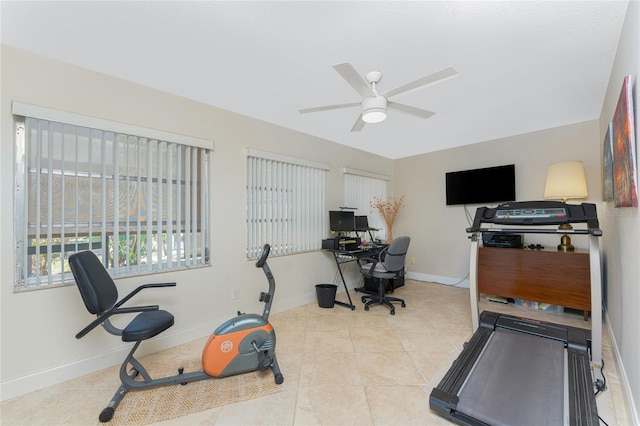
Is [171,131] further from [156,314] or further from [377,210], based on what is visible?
[377,210]

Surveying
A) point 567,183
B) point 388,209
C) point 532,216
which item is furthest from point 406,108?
point 388,209

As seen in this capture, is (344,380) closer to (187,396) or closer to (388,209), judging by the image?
(187,396)

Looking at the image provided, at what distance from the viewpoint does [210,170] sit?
2.79 meters

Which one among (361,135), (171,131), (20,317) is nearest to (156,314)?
(20,317)

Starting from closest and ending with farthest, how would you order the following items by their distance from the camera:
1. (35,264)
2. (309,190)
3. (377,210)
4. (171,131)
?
(35,264)
(171,131)
(309,190)
(377,210)

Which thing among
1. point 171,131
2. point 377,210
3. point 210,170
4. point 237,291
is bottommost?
point 237,291

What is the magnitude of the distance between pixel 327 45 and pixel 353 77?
37 cm

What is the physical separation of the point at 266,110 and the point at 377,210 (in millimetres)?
2844

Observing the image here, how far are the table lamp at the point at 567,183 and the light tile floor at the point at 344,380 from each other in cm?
140

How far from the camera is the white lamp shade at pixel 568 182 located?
3056 millimetres

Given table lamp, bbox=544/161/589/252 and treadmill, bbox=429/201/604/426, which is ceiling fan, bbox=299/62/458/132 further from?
table lamp, bbox=544/161/589/252

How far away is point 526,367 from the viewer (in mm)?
1799

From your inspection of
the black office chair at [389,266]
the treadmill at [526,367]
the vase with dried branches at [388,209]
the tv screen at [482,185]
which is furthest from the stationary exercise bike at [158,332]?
the tv screen at [482,185]

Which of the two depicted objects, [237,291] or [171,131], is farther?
[237,291]
